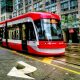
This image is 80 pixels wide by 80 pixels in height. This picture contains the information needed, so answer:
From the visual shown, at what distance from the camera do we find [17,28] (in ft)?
73.6

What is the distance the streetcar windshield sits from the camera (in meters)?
18.1

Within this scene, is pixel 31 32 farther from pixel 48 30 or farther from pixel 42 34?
pixel 48 30

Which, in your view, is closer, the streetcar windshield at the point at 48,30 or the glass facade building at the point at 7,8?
the streetcar windshield at the point at 48,30

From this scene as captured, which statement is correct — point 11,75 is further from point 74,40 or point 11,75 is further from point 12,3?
point 12,3

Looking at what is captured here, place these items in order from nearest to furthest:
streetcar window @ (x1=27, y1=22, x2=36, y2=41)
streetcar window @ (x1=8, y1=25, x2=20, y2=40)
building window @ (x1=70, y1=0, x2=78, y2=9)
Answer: streetcar window @ (x1=27, y1=22, x2=36, y2=41), streetcar window @ (x1=8, y1=25, x2=20, y2=40), building window @ (x1=70, y1=0, x2=78, y2=9)

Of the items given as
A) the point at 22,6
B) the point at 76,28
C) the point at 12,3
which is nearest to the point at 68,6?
the point at 76,28

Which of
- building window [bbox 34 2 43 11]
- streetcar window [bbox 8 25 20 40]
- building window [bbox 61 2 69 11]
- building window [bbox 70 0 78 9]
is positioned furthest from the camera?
building window [bbox 34 2 43 11]

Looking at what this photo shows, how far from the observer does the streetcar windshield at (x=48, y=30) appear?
59.4 feet

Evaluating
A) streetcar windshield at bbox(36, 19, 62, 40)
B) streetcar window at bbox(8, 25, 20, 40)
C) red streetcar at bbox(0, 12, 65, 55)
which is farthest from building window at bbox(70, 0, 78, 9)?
streetcar windshield at bbox(36, 19, 62, 40)

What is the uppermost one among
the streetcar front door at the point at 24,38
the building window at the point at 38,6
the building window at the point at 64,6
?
the building window at the point at 38,6

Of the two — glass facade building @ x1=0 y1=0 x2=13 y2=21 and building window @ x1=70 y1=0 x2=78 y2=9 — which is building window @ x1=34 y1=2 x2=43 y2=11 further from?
glass facade building @ x1=0 y1=0 x2=13 y2=21

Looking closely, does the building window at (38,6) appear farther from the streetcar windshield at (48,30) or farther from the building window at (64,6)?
the streetcar windshield at (48,30)

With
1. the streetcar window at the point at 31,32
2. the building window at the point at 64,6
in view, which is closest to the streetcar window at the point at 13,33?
the streetcar window at the point at 31,32

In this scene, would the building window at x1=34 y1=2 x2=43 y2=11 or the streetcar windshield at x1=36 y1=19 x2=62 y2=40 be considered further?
the building window at x1=34 y1=2 x2=43 y2=11
